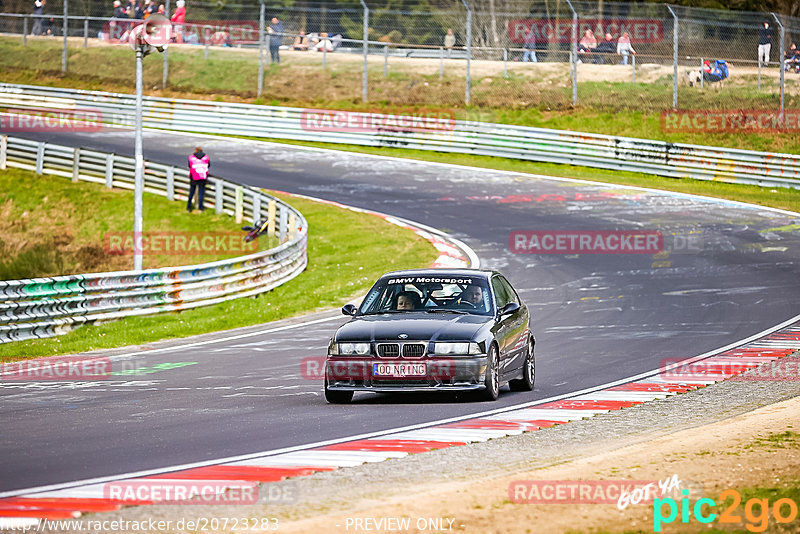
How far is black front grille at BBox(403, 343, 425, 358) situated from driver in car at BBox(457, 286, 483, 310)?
4.02ft

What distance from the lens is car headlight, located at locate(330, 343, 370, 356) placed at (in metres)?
11.6

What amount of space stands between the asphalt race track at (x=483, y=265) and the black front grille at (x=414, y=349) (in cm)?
55

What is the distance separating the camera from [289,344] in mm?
17234

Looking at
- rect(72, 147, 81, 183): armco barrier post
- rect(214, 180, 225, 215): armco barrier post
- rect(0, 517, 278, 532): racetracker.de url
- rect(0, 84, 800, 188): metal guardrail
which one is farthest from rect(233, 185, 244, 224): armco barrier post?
rect(0, 517, 278, 532): racetracker.de url

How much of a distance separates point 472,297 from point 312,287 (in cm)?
1134

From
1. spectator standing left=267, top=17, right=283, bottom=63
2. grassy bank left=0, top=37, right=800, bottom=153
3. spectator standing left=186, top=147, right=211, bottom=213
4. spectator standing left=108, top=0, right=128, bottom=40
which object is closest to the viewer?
spectator standing left=186, top=147, right=211, bottom=213

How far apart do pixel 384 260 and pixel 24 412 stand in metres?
14.5

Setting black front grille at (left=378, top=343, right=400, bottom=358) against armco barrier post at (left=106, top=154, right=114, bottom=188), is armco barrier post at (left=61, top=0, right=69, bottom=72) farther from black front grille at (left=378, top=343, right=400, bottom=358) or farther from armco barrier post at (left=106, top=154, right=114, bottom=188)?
black front grille at (left=378, top=343, right=400, bottom=358)

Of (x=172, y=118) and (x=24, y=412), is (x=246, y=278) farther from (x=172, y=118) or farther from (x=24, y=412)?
(x=172, y=118)

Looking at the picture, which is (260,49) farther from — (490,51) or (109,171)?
(109,171)

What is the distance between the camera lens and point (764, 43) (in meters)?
35.7

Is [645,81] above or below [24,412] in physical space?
above

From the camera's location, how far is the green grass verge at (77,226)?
28.5 metres

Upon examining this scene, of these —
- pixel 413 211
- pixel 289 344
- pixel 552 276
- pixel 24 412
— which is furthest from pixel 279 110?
pixel 24 412
